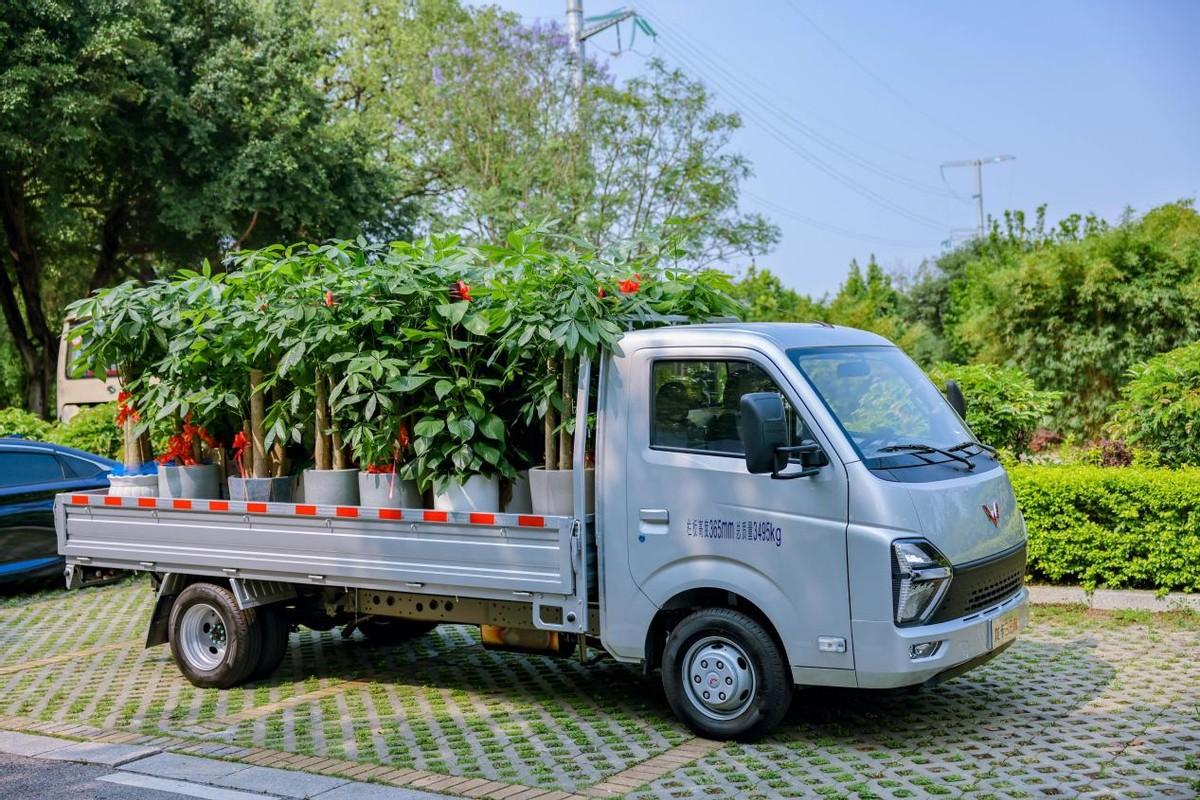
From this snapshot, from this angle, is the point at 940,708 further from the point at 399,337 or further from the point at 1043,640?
the point at 399,337

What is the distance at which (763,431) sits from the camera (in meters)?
6.07

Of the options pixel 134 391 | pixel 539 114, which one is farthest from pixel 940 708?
pixel 539 114

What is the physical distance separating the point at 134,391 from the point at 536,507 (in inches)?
134

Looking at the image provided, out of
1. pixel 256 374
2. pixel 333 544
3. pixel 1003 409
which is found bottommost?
→ pixel 333 544

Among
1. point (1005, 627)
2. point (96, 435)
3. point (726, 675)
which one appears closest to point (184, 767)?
point (726, 675)

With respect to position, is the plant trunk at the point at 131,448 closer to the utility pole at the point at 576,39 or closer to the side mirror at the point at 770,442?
the side mirror at the point at 770,442

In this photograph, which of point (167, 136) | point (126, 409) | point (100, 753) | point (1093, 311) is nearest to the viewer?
point (100, 753)

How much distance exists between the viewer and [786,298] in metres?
33.0

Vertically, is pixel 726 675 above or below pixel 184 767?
above

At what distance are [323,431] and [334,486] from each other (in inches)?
14.3

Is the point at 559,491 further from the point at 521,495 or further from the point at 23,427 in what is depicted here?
the point at 23,427

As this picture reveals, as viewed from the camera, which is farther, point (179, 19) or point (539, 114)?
point (539, 114)

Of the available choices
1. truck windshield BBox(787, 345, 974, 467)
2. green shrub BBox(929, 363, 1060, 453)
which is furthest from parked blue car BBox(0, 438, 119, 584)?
green shrub BBox(929, 363, 1060, 453)

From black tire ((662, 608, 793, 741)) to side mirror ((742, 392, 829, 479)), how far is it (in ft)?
2.78
